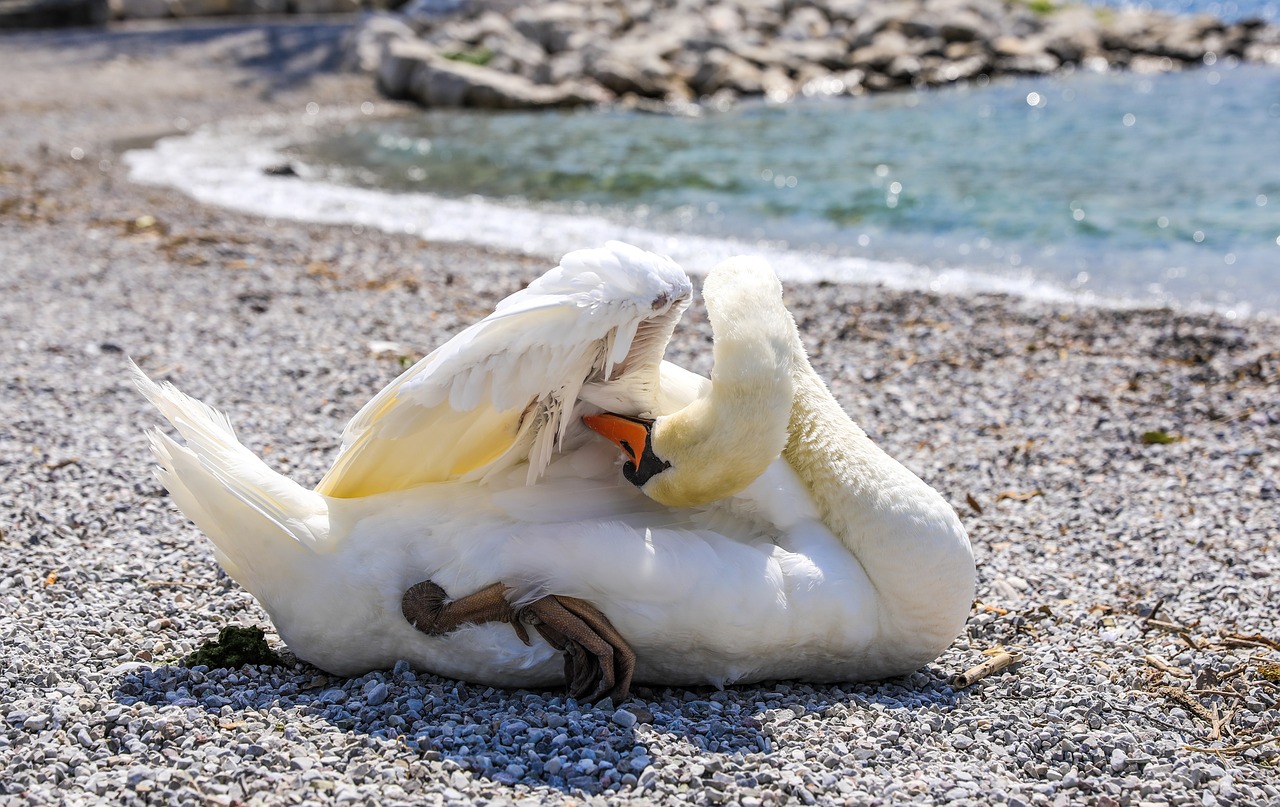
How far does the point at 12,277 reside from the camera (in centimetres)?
905

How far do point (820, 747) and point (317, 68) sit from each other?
25.6 metres

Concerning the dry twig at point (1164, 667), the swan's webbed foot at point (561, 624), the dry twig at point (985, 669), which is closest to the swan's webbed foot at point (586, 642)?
the swan's webbed foot at point (561, 624)

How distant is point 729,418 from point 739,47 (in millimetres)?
24779

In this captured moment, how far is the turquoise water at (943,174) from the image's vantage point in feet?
40.1

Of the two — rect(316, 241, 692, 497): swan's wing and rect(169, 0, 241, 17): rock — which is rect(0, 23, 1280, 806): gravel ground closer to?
rect(316, 241, 692, 497): swan's wing

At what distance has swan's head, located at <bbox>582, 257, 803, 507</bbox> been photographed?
356 cm

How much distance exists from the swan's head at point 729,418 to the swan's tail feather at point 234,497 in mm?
1054

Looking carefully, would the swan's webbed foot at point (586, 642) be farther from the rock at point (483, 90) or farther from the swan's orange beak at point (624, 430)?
the rock at point (483, 90)

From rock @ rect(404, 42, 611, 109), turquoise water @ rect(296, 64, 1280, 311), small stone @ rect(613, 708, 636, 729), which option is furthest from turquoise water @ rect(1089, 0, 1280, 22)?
small stone @ rect(613, 708, 636, 729)

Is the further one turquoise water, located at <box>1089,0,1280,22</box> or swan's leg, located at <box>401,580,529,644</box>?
turquoise water, located at <box>1089,0,1280,22</box>

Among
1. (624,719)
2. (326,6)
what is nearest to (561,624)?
(624,719)

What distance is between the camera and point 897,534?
12.6ft

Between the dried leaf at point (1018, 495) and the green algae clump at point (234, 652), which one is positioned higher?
the green algae clump at point (234, 652)

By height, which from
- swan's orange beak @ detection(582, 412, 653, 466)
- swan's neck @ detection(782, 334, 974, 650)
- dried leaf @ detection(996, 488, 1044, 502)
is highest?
swan's orange beak @ detection(582, 412, 653, 466)
